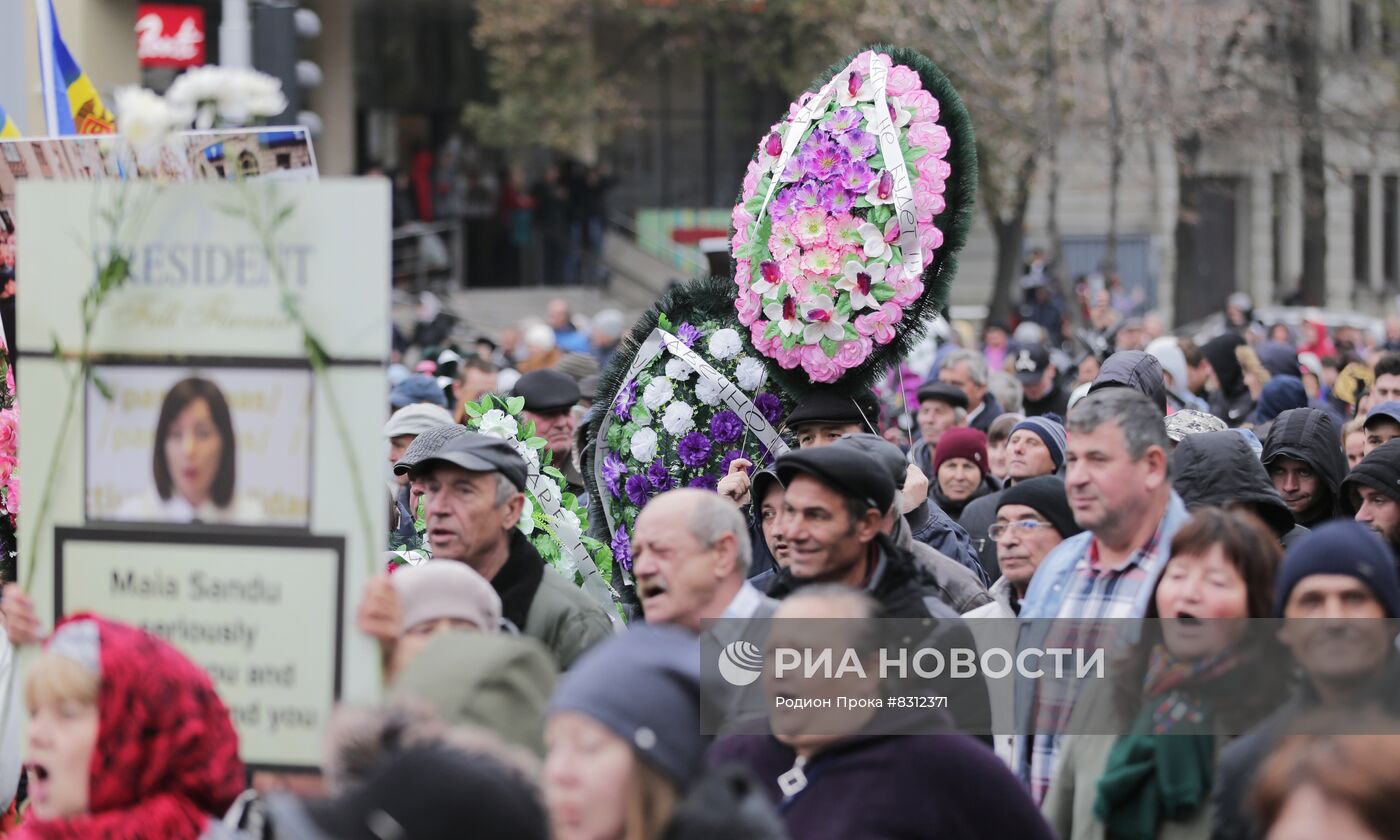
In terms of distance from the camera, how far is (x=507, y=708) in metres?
4.03

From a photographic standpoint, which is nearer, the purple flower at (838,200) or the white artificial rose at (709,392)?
the purple flower at (838,200)

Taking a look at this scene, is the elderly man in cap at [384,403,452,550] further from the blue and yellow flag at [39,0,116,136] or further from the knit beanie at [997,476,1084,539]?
the knit beanie at [997,476,1084,539]

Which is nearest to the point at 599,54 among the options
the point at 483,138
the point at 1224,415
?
the point at 483,138

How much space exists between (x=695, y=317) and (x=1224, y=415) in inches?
215

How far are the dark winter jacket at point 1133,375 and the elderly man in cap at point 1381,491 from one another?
2.90 feet

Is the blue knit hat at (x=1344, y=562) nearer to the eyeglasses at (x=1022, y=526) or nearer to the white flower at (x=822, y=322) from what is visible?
the eyeglasses at (x=1022, y=526)

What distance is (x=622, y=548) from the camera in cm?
698

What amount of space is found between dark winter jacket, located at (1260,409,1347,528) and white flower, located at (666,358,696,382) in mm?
2166

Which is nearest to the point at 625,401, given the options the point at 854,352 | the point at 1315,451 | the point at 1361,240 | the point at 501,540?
the point at 854,352

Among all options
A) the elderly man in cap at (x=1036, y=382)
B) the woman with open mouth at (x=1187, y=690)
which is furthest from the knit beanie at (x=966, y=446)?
the woman with open mouth at (x=1187, y=690)

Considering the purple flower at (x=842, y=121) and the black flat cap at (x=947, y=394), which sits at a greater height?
the purple flower at (x=842, y=121)

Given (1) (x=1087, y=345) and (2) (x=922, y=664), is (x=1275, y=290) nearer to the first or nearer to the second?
(1) (x=1087, y=345)

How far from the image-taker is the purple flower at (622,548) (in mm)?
6930

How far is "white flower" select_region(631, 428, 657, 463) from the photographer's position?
22.9 feet
